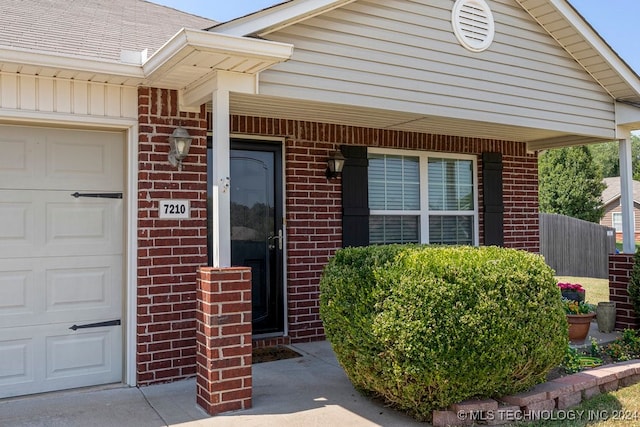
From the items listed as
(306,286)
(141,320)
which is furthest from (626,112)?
(141,320)

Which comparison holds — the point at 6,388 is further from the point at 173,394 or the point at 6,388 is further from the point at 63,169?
the point at 63,169

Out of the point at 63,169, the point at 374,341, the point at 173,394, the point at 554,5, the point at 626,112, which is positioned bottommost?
the point at 173,394

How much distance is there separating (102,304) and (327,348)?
2373mm

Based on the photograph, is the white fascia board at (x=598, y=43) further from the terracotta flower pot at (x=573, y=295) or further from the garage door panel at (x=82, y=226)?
the garage door panel at (x=82, y=226)

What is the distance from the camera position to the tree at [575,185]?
19172mm

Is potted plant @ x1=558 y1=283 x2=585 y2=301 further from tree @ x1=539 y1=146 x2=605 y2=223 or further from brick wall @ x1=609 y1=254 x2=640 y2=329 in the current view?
tree @ x1=539 y1=146 x2=605 y2=223

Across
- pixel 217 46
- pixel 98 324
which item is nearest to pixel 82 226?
pixel 98 324

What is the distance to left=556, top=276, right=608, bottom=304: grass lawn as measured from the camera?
1002cm

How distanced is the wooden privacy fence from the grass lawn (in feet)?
1.76

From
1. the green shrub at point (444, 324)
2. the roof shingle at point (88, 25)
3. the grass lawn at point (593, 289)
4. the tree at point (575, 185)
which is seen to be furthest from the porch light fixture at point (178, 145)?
Answer: the tree at point (575, 185)

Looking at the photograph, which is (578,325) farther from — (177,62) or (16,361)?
(16,361)

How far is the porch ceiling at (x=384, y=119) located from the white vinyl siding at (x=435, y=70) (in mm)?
196

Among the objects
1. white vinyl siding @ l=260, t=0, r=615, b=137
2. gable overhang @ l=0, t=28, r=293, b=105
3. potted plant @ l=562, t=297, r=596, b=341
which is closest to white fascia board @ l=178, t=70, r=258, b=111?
gable overhang @ l=0, t=28, r=293, b=105

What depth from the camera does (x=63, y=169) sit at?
4.39 m
